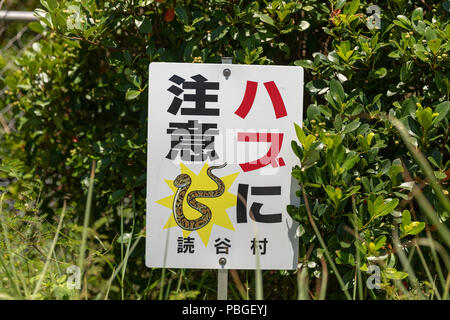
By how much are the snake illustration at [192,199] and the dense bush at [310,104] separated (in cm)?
29

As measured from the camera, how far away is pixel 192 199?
64.1 inches

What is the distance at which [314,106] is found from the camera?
172 cm

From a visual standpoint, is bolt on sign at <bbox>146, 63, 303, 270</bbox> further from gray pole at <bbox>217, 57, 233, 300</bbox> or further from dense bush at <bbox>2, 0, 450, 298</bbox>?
dense bush at <bbox>2, 0, 450, 298</bbox>

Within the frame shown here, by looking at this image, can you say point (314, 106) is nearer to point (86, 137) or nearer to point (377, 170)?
point (377, 170)

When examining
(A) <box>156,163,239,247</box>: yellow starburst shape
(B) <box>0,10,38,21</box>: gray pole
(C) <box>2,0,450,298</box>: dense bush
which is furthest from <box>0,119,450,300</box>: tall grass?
(B) <box>0,10,38,21</box>: gray pole

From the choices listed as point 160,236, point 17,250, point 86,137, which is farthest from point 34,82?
point 160,236

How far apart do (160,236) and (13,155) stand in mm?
1362

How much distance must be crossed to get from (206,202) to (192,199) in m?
0.05

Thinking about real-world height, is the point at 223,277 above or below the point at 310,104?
below

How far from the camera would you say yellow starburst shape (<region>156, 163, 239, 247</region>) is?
1627 millimetres

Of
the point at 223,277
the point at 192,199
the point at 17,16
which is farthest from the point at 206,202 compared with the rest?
the point at 17,16

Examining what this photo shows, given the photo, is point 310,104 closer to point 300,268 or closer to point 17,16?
point 300,268
